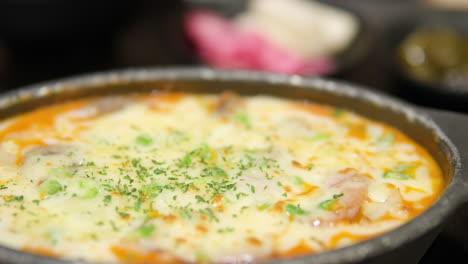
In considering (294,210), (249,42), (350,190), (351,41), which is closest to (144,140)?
(294,210)

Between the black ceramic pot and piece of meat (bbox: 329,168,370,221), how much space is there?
280mm

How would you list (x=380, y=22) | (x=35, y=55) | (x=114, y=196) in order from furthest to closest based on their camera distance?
(x=380, y=22) < (x=35, y=55) < (x=114, y=196)

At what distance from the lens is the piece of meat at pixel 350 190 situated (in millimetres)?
1939

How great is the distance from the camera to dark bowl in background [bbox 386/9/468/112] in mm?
3812

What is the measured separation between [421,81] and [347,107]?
141cm

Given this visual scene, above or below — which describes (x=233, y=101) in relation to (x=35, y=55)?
below

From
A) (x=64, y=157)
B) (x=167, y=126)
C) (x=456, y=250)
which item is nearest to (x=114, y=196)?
(x=64, y=157)

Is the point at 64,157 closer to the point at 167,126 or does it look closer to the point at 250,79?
the point at 167,126

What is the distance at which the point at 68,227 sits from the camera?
1.83 metres

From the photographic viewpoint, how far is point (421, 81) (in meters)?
3.92

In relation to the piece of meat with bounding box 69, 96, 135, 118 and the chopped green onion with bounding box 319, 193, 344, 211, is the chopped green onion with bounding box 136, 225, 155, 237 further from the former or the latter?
the piece of meat with bounding box 69, 96, 135, 118

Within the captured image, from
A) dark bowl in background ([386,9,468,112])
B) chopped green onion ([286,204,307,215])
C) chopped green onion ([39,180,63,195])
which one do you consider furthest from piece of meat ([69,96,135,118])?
dark bowl in background ([386,9,468,112])

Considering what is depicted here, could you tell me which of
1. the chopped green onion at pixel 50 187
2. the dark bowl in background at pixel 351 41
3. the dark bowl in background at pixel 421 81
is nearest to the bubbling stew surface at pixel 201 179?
the chopped green onion at pixel 50 187

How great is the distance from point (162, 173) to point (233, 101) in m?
0.74
